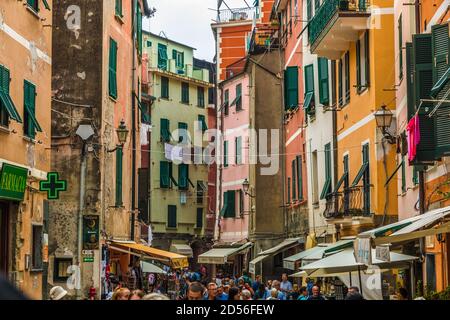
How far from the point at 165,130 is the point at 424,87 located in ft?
166

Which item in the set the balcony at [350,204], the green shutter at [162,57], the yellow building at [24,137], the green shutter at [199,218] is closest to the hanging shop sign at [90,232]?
the yellow building at [24,137]

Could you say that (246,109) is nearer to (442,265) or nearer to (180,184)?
(180,184)

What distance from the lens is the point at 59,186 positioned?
2380cm

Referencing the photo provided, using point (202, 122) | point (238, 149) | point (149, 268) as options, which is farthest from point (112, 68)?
point (202, 122)

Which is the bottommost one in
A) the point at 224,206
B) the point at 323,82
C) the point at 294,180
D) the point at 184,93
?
the point at 224,206

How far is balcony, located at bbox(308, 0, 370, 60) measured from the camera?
27688 millimetres

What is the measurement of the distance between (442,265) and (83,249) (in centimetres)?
1170

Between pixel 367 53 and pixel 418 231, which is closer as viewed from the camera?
pixel 418 231

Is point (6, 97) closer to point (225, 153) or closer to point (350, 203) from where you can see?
point (350, 203)

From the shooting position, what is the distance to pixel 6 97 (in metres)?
20.9

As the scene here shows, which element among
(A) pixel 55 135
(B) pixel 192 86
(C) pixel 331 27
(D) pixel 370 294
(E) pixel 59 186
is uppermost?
(B) pixel 192 86

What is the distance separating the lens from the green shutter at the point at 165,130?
70.2 meters

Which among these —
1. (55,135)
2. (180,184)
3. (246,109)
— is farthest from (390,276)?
(180,184)

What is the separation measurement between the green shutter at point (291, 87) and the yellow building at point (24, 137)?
17.4 meters
